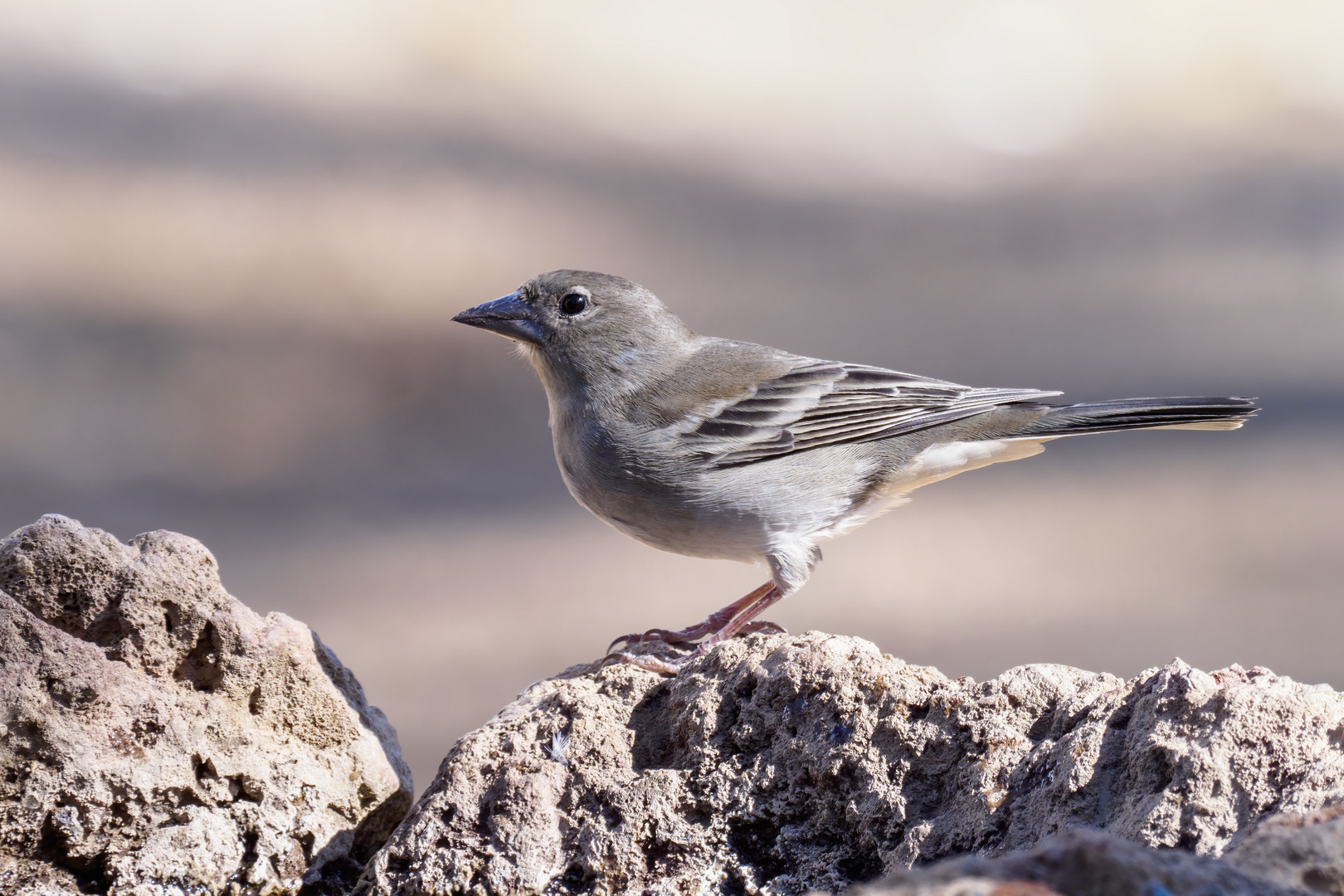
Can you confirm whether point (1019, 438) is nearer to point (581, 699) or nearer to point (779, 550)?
point (779, 550)

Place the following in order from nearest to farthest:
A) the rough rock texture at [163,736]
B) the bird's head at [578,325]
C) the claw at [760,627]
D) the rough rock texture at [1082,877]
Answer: the rough rock texture at [1082,877]
the rough rock texture at [163,736]
the claw at [760,627]
the bird's head at [578,325]

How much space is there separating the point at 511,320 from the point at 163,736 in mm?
2468

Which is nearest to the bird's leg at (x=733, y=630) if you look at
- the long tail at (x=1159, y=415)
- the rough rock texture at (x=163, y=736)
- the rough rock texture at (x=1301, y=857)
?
the rough rock texture at (x=163, y=736)

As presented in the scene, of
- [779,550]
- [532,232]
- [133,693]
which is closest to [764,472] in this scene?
[779,550]

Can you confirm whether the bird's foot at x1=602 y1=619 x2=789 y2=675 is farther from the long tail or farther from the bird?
the long tail

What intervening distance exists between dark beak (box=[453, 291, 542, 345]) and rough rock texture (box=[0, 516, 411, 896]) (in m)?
2.02

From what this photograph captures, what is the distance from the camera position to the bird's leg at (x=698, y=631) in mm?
3869

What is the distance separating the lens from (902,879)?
1431 mm

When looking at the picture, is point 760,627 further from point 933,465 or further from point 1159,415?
point 1159,415

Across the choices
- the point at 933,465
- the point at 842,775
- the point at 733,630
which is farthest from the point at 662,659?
the point at 933,465

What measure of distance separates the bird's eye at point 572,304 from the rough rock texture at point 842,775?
222 centimetres

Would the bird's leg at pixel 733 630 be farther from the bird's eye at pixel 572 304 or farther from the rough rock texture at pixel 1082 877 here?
the rough rock texture at pixel 1082 877

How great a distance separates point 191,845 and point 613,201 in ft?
38.4

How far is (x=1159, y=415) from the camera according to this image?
4062mm
